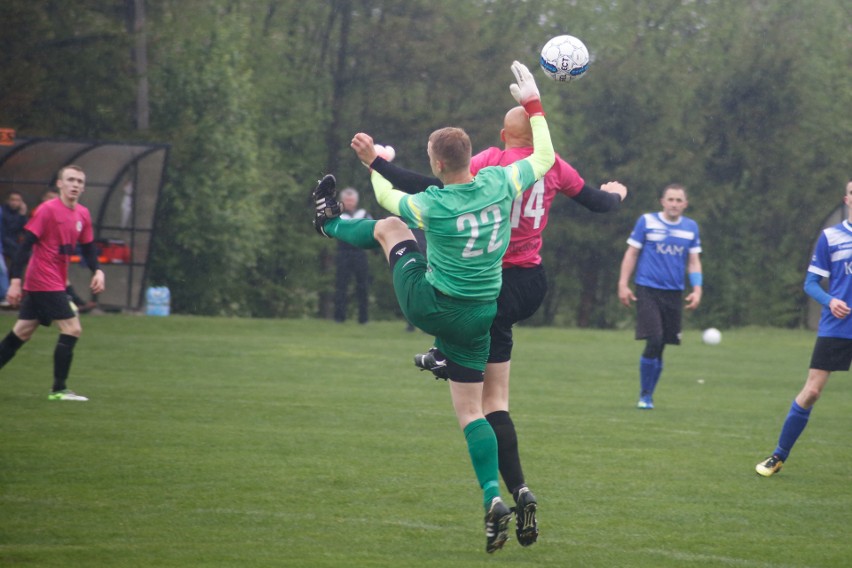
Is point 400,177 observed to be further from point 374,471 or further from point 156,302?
point 156,302

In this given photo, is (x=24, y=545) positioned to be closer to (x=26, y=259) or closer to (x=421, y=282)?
(x=421, y=282)

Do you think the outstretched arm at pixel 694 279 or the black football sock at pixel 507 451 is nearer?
the black football sock at pixel 507 451

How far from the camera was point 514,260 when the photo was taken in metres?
7.24

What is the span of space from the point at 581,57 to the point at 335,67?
35.5 m

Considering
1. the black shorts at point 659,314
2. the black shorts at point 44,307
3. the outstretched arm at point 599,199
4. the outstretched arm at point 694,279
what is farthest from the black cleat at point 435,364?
the outstretched arm at point 694,279

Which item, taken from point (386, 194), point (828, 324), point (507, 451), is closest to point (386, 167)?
point (386, 194)

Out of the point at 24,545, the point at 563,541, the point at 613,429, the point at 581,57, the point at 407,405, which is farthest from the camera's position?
the point at 407,405

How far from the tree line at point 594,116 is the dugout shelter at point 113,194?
10.8 meters

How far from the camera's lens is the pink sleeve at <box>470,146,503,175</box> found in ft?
24.0

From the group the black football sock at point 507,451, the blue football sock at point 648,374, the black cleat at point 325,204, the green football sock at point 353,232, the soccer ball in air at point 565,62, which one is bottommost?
the blue football sock at point 648,374

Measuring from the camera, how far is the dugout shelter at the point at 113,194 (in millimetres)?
24172

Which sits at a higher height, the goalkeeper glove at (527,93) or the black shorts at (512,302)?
the goalkeeper glove at (527,93)

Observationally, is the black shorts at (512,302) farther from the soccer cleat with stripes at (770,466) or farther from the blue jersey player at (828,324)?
the soccer cleat with stripes at (770,466)

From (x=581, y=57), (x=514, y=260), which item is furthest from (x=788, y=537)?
(x=581, y=57)
